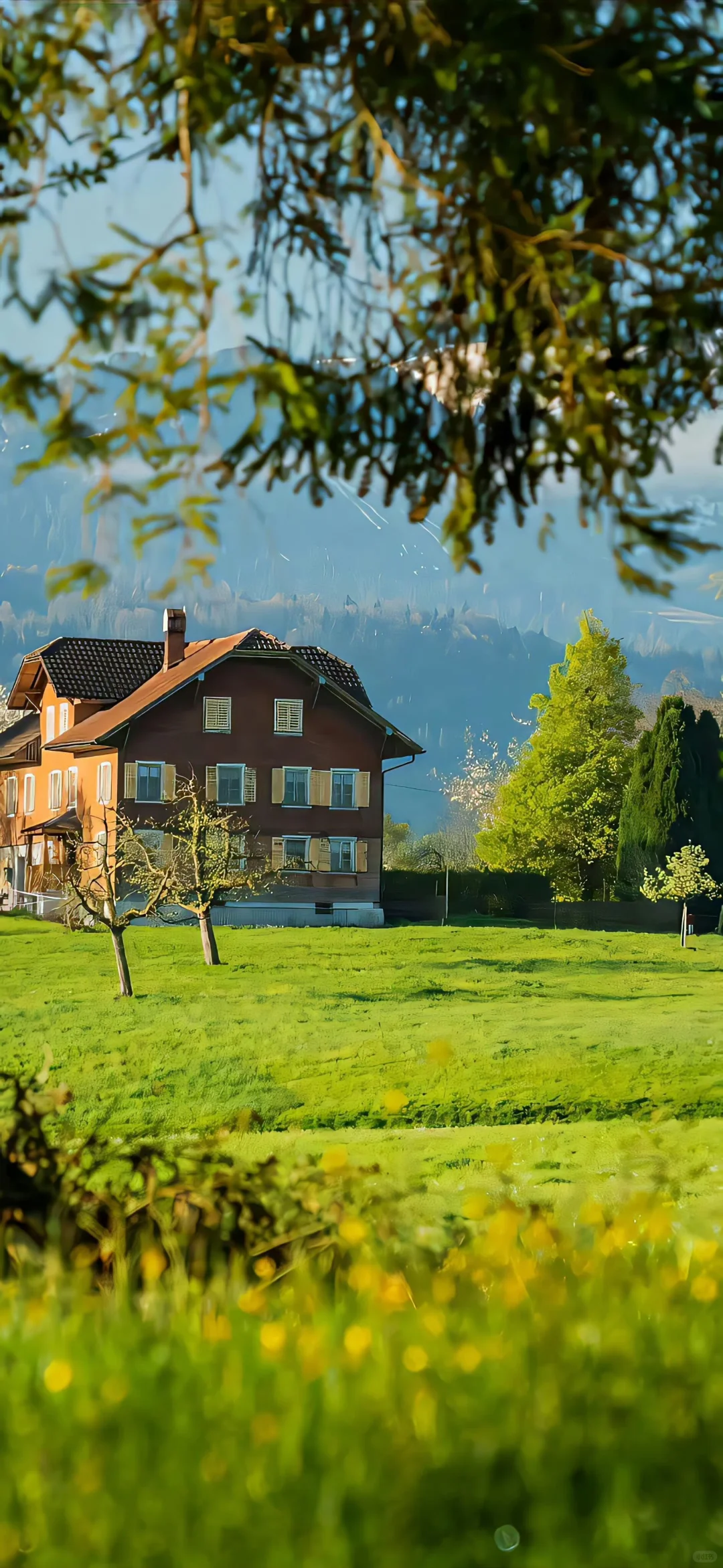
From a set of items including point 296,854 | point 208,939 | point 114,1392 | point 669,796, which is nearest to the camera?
point 114,1392

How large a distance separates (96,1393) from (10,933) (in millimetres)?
13734

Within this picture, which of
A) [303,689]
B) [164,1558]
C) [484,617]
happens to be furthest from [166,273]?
[484,617]

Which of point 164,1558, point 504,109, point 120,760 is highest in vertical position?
point 504,109

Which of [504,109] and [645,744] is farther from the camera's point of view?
[645,744]

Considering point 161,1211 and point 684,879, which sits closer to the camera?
point 161,1211

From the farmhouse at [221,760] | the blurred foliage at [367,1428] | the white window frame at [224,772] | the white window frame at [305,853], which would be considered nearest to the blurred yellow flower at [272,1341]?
the blurred foliage at [367,1428]

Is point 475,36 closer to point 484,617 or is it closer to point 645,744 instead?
point 645,744

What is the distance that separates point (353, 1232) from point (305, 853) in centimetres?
1531

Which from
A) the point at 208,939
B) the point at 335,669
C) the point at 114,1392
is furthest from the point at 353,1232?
the point at 335,669

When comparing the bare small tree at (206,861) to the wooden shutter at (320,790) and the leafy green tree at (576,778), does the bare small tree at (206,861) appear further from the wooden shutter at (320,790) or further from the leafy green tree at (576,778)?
the leafy green tree at (576,778)

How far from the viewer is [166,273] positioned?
3.85 meters

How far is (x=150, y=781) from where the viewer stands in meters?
18.4

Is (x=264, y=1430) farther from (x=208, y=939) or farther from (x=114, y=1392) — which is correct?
(x=208, y=939)

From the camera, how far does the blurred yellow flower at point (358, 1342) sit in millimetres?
2604
